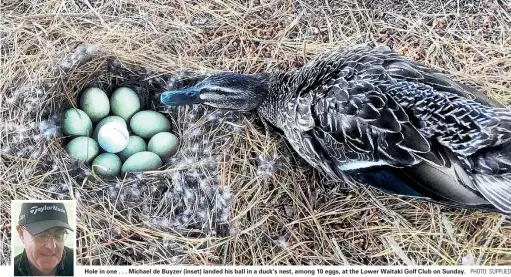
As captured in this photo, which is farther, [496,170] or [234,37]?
[234,37]

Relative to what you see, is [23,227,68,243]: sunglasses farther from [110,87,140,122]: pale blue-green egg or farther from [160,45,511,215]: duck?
[160,45,511,215]: duck

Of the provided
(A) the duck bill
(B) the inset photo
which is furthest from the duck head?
(B) the inset photo

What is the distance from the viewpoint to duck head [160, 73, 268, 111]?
218cm

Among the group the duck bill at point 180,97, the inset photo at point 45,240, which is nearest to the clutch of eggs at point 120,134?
the duck bill at point 180,97

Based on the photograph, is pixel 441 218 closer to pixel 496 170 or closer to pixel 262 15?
pixel 496 170

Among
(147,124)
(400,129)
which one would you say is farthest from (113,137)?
(400,129)

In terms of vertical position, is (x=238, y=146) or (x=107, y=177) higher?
(x=238, y=146)

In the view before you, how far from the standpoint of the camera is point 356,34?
2.26 metres

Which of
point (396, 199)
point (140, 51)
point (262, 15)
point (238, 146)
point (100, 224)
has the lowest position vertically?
point (100, 224)

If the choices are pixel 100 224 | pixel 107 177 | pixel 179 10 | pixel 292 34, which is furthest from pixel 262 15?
pixel 100 224

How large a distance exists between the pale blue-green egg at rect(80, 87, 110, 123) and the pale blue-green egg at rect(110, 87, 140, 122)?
0.03 meters

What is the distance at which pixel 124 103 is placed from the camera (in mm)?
2229

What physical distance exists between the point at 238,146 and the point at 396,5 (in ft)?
2.93

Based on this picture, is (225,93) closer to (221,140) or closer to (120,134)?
(221,140)
